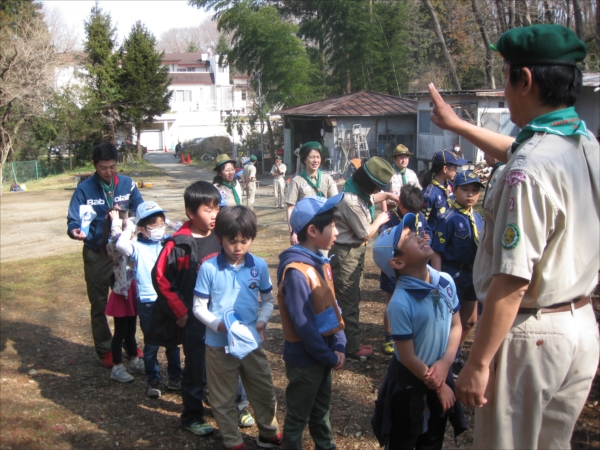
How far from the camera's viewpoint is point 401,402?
2.96 metres

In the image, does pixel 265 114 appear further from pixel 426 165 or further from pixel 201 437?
pixel 201 437

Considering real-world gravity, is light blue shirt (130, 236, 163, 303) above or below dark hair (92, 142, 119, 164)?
below

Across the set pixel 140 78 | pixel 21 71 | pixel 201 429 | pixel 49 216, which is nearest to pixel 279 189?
pixel 49 216

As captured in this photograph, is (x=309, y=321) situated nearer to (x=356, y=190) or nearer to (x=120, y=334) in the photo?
(x=356, y=190)

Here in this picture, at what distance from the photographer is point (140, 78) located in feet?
119

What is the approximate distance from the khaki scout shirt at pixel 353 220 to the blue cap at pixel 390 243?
5.71ft

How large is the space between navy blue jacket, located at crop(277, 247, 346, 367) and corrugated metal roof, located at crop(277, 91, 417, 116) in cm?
2197

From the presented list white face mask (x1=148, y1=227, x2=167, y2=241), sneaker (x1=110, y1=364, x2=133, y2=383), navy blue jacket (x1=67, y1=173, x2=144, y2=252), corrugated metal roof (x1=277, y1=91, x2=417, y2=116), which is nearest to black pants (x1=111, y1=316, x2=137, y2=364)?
sneaker (x1=110, y1=364, x2=133, y2=383)

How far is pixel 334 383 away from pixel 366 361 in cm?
52

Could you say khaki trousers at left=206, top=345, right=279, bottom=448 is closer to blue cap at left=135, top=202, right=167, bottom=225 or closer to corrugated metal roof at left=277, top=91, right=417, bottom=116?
blue cap at left=135, top=202, right=167, bottom=225

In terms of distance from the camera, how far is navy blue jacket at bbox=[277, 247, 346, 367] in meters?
3.26

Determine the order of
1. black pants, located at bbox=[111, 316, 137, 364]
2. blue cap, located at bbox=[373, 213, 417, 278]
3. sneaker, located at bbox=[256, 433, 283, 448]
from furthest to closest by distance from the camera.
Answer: black pants, located at bbox=[111, 316, 137, 364] < sneaker, located at bbox=[256, 433, 283, 448] < blue cap, located at bbox=[373, 213, 417, 278]

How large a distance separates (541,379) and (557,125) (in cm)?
92

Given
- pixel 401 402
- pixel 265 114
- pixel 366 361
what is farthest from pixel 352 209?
pixel 265 114
